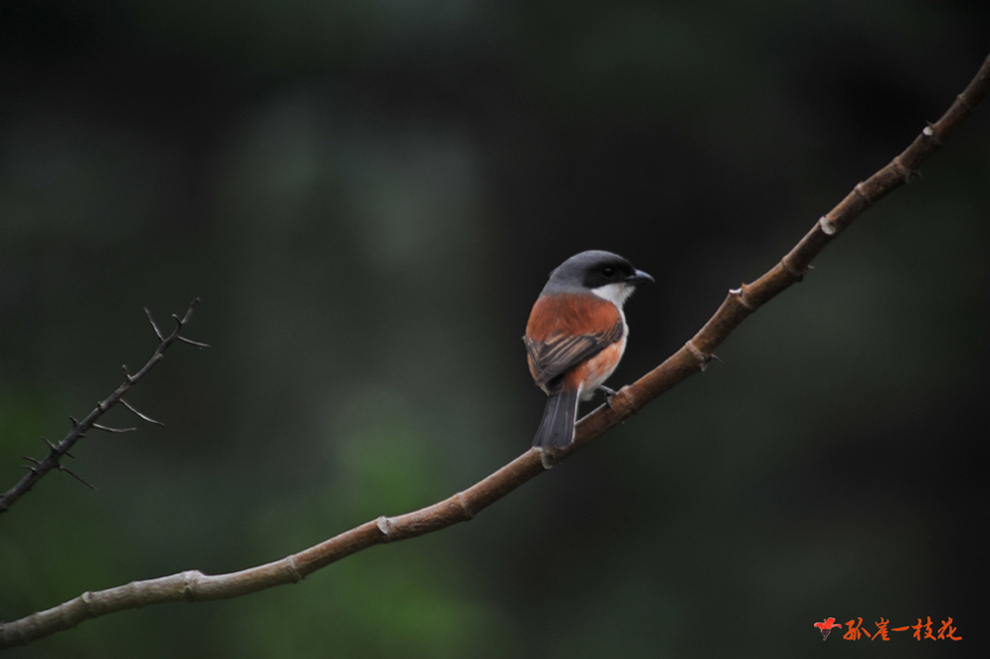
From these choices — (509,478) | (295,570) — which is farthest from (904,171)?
(295,570)

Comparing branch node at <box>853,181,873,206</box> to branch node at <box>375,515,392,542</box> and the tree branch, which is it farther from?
branch node at <box>375,515,392,542</box>

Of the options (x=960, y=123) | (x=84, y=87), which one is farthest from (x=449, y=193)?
(x=960, y=123)

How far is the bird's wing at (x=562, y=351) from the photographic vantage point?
9.42ft

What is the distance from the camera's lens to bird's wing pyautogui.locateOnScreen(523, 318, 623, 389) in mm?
2871

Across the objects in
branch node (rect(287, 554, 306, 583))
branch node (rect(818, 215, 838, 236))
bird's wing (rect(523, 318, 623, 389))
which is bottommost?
branch node (rect(287, 554, 306, 583))

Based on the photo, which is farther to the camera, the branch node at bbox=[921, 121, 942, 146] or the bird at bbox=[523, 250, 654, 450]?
the bird at bbox=[523, 250, 654, 450]

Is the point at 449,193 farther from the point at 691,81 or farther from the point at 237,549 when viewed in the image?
the point at 237,549

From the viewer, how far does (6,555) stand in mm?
2074

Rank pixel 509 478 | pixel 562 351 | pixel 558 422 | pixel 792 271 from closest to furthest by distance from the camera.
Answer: pixel 792 271
pixel 509 478
pixel 558 422
pixel 562 351

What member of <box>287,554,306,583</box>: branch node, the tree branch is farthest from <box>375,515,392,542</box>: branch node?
<box>287,554,306,583</box>: branch node

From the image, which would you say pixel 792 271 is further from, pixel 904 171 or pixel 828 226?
pixel 904 171

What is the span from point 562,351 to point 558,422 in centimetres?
65

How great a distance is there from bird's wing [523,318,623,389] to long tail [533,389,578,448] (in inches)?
4.1

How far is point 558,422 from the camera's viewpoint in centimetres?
232
